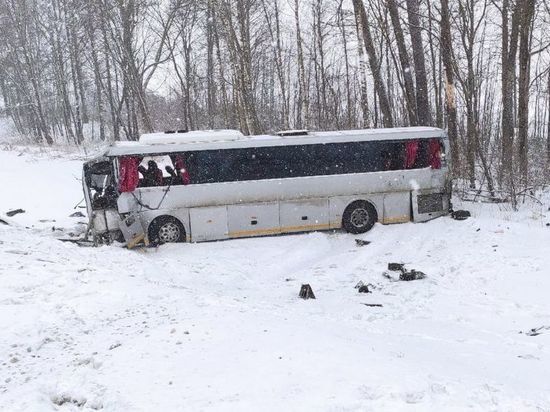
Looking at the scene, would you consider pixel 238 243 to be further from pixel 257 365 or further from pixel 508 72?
pixel 508 72

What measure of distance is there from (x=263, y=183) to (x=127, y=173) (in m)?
3.29

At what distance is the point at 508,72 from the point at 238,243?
10556 millimetres

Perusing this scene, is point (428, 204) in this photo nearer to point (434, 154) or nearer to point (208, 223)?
point (434, 154)

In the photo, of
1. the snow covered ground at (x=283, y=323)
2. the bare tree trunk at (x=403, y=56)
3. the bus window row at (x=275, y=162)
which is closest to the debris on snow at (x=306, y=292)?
the snow covered ground at (x=283, y=323)

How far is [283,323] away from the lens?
6570mm

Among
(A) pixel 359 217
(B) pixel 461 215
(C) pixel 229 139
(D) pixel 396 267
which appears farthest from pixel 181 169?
(B) pixel 461 215

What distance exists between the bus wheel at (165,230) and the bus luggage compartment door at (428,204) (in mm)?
6210

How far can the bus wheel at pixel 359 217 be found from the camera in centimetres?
1327

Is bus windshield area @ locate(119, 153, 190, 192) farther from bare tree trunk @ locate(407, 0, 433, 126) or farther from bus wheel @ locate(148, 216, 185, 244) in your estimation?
bare tree trunk @ locate(407, 0, 433, 126)

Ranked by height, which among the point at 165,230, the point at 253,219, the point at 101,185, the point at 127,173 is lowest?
the point at 165,230

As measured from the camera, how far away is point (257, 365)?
16.3 feet

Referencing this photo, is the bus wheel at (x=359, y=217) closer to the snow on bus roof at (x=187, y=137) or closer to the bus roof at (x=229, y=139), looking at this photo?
the bus roof at (x=229, y=139)

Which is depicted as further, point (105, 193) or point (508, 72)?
point (508, 72)

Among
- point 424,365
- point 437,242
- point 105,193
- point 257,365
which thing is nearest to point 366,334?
point 424,365
